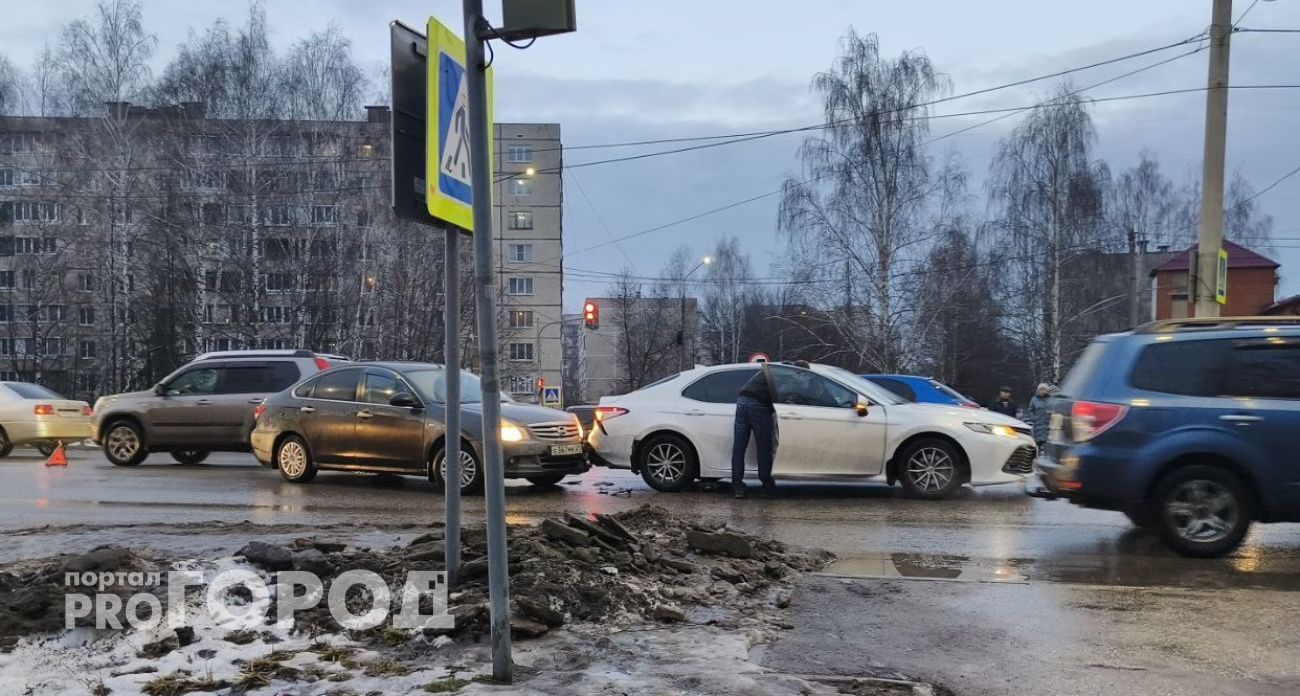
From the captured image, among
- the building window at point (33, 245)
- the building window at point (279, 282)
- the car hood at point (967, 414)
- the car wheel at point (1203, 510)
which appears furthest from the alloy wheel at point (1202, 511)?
the building window at point (33, 245)

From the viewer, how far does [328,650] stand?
4.37 m

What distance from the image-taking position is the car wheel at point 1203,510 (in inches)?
282

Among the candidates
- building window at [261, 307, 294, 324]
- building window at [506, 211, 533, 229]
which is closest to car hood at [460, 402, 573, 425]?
building window at [261, 307, 294, 324]

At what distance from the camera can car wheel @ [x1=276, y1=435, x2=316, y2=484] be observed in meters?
12.2

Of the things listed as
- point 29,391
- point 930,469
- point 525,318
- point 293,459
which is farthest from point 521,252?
point 930,469

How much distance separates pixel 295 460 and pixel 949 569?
8.67 m

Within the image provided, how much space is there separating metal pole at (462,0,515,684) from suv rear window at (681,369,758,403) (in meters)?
7.60

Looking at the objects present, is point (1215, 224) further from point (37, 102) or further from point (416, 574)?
point (37, 102)

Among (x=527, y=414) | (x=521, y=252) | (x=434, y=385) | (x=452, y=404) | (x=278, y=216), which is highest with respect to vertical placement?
(x=521, y=252)

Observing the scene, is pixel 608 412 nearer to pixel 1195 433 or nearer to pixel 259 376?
pixel 1195 433

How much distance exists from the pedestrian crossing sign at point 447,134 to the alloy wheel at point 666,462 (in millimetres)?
6731

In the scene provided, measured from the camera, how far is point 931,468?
34.7ft

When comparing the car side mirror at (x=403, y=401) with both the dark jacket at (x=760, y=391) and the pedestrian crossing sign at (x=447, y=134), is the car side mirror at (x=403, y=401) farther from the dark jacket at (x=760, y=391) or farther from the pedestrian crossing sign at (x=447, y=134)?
the pedestrian crossing sign at (x=447, y=134)

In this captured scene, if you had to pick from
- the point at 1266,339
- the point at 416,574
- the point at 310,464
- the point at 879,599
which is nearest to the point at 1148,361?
the point at 1266,339
